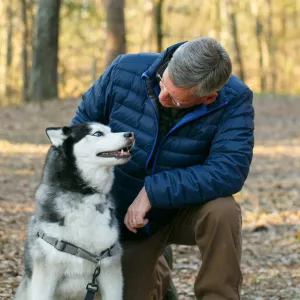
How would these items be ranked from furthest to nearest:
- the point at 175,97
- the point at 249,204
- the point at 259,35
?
the point at 259,35 < the point at 249,204 < the point at 175,97

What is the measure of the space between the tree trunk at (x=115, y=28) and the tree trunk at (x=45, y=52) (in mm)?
3479

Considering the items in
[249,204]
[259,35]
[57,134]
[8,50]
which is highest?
[57,134]

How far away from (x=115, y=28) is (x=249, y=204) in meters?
5.40

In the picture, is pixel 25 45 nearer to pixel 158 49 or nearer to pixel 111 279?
pixel 158 49

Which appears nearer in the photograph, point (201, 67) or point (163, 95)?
point (201, 67)

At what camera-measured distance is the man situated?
338cm

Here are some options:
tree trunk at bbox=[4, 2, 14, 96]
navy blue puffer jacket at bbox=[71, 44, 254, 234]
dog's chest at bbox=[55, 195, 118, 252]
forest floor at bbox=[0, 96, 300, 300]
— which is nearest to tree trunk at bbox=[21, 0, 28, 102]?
tree trunk at bbox=[4, 2, 14, 96]

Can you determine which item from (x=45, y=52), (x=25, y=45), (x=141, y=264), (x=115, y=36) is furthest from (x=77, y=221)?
(x=25, y=45)

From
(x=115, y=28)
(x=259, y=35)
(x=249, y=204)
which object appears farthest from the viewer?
(x=259, y=35)

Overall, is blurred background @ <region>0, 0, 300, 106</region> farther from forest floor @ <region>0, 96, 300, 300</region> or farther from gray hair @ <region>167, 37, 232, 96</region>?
gray hair @ <region>167, 37, 232, 96</region>

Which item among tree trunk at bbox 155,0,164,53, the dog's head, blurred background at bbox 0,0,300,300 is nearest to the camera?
the dog's head

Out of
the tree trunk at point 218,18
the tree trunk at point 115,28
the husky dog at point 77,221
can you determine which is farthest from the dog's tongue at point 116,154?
the tree trunk at point 218,18

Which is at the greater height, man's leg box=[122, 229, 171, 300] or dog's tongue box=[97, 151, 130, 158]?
dog's tongue box=[97, 151, 130, 158]

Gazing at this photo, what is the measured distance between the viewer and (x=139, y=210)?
3.53 meters
